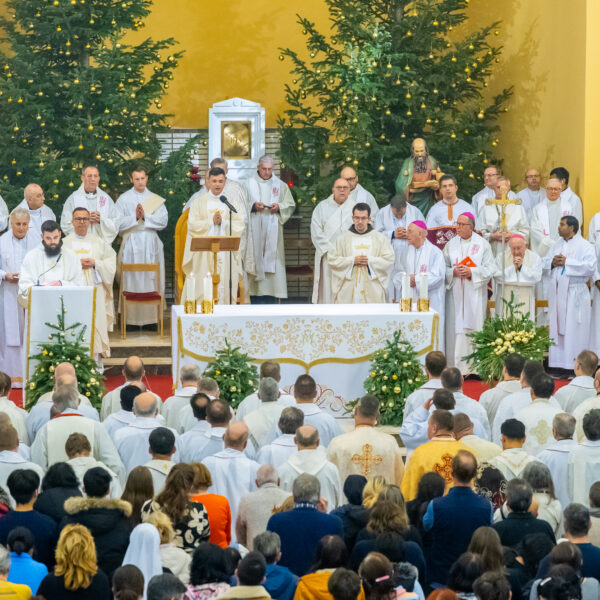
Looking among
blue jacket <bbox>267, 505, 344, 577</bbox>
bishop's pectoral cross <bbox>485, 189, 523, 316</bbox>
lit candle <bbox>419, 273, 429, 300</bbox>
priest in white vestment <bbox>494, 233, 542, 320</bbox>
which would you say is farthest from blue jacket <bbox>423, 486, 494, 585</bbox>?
priest in white vestment <bbox>494, 233, 542, 320</bbox>

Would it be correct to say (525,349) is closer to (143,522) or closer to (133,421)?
(133,421)

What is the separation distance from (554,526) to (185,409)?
10.4 ft

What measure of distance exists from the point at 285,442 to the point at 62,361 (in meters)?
3.97

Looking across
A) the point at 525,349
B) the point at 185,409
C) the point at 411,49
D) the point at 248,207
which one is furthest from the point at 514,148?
the point at 185,409

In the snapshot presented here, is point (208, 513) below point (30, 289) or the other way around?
below

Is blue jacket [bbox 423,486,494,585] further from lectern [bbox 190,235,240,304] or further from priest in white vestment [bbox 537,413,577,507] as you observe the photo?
lectern [bbox 190,235,240,304]

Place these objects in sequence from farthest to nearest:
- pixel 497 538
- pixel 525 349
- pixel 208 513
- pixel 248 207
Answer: pixel 248 207, pixel 525 349, pixel 208 513, pixel 497 538

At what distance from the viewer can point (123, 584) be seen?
5.68m

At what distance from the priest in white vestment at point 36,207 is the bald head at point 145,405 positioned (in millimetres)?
7389

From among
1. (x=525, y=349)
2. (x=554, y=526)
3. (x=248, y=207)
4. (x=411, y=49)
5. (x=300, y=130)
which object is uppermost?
(x=411, y=49)

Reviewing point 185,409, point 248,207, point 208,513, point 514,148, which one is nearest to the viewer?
point 208,513

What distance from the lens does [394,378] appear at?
39.0 feet

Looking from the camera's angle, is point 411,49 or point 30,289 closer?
point 30,289

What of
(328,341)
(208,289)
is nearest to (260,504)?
(328,341)
